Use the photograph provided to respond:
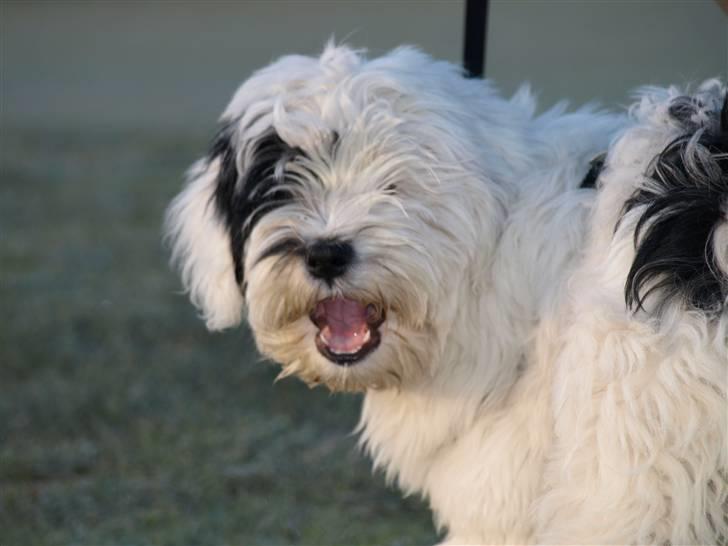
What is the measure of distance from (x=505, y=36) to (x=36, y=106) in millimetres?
4570

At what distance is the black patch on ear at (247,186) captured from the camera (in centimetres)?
264

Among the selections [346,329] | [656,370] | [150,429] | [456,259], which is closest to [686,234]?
[656,370]

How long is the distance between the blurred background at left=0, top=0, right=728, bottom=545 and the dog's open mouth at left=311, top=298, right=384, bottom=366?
31.0 inches

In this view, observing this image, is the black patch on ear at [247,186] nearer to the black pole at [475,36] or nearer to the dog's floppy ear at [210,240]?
the dog's floppy ear at [210,240]

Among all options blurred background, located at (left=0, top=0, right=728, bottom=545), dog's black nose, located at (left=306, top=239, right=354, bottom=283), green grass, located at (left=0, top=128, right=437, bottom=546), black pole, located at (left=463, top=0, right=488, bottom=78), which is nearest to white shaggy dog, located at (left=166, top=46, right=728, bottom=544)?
dog's black nose, located at (left=306, top=239, right=354, bottom=283)

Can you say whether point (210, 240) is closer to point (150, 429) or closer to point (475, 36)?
point (475, 36)

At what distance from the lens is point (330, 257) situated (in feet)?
8.25

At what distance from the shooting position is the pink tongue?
105 inches

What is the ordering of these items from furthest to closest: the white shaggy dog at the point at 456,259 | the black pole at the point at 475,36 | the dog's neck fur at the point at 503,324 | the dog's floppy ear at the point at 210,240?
the black pole at the point at 475,36 → the dog's floppy ear at the point at 210,240 → the dog's neck fur at the point at 503,324 → the white shaggy dog at the point at 456,259

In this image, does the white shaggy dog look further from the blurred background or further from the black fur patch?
the blurred background

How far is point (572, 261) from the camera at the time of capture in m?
2.46

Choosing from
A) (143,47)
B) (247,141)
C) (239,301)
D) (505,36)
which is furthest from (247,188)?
(143,47)

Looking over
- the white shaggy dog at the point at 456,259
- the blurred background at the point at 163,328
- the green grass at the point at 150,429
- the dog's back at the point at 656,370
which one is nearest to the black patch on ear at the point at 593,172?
the white shaggy dog at the point at 456,259

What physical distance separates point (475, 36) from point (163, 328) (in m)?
2.38
